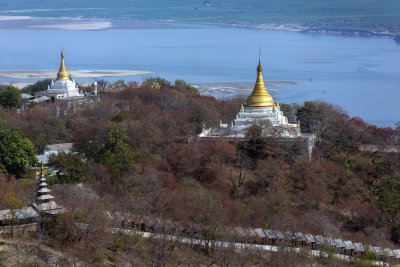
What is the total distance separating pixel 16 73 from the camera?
49.6 m

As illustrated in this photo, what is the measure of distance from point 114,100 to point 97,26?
7786cm

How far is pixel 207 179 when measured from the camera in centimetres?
1930

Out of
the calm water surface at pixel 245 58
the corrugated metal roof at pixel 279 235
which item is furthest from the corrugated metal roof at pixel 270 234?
the calm water surface at pixel 245 58

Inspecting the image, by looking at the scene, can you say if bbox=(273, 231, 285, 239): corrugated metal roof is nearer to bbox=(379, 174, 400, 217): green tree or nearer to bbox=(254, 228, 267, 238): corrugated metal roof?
bbox=(254, 228, 267, 238): corrugated metal roof

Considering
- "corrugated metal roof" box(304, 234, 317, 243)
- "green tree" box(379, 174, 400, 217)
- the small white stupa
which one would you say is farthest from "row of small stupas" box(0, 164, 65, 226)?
"green tree" box(379, 174, 400, 217)

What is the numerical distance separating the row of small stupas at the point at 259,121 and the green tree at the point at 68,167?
3893 millimetres

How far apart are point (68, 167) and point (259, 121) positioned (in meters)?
5.38

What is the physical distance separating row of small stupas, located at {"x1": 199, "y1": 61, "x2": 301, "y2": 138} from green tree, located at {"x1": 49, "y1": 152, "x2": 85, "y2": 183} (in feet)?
12.8

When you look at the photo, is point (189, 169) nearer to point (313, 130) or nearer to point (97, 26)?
point (313, 130)

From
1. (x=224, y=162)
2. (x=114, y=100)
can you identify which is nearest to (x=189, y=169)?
(x=224, y=162)

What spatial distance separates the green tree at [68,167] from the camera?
59.7 ft

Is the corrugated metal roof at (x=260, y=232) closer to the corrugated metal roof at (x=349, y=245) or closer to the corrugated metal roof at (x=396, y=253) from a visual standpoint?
the corrugated metal roof at (x=349, y=245)

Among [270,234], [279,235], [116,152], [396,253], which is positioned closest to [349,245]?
[396,253]

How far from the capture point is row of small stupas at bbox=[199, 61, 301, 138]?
2094 centimetres
